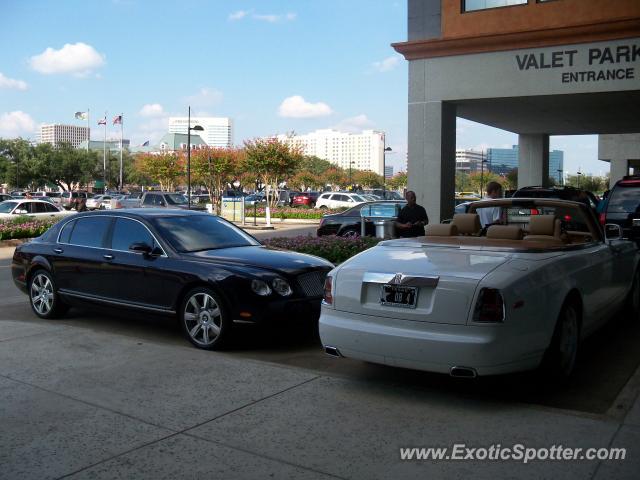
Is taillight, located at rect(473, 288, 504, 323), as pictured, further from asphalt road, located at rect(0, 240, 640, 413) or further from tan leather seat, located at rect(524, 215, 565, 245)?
tan leather seat, located at rect(524, 215, 565, 245)

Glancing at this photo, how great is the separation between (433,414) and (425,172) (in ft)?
35.0

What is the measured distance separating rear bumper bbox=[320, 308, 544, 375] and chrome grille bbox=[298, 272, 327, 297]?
1645 millimetres

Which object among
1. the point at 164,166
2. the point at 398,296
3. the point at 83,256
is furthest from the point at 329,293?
the point at 164,166

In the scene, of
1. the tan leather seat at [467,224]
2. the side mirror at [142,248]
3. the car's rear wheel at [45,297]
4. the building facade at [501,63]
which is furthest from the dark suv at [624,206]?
the car's rear wheel at [45,297]

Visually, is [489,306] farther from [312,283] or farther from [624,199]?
[624,199]

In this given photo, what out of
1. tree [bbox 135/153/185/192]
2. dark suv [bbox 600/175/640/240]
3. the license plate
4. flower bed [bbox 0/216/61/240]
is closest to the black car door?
the license plate

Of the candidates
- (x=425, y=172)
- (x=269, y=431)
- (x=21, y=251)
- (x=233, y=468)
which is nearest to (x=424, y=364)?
(x=269, y=431)

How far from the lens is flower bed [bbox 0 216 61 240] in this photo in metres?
22.1

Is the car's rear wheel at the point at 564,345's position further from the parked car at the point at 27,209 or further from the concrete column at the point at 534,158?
the parked car at the point at 27,209

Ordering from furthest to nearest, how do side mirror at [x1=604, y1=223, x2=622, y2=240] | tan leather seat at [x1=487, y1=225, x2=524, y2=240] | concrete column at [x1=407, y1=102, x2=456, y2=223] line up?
concrete column at [x1=407, y1=102, x2=456, y2=223]
side mirror at [x1=604, y1=223, x2=622, y2=240]
tan leather seat at [x1=487, y1=225, x2=524, y2=240]

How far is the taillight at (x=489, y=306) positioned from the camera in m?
4.76

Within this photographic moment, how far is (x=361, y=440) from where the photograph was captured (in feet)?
14.4

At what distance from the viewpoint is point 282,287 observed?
6.88 m

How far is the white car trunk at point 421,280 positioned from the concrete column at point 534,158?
1934 centimetres
